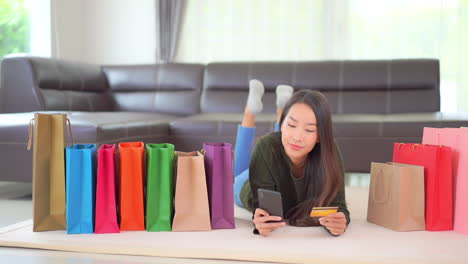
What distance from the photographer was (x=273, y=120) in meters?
3.23

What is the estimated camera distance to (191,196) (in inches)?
65.0

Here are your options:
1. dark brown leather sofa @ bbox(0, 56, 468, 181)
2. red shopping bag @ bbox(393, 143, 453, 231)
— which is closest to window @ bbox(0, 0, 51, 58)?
dark brown leather sofa @ bbox(0, 56, 468, 181)

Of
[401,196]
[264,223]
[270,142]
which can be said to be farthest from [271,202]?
[401,196]

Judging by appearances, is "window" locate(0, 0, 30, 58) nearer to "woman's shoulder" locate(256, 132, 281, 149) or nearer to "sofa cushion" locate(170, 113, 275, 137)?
"sofa cushion" locate(170, 113, 275, 137)

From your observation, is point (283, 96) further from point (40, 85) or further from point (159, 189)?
point (40, 85)

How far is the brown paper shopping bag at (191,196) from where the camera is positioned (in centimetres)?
164

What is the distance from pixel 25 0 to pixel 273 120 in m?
2.65

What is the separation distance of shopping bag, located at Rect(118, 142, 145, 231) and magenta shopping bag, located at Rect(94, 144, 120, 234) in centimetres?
3

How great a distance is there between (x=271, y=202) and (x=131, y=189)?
0.47 meters

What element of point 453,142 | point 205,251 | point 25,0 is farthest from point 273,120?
point 25,0

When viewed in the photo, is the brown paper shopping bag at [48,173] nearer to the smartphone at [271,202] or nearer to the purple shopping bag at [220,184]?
the purple shopping bag at [220,184]

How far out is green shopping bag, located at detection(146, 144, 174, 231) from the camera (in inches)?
64.9

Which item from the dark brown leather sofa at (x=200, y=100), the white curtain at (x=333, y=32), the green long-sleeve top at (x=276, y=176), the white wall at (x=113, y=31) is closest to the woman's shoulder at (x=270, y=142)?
the green long-sleeve top at (x=276, y=176)

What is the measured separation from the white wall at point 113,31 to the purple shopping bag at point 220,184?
3607 millimetres
